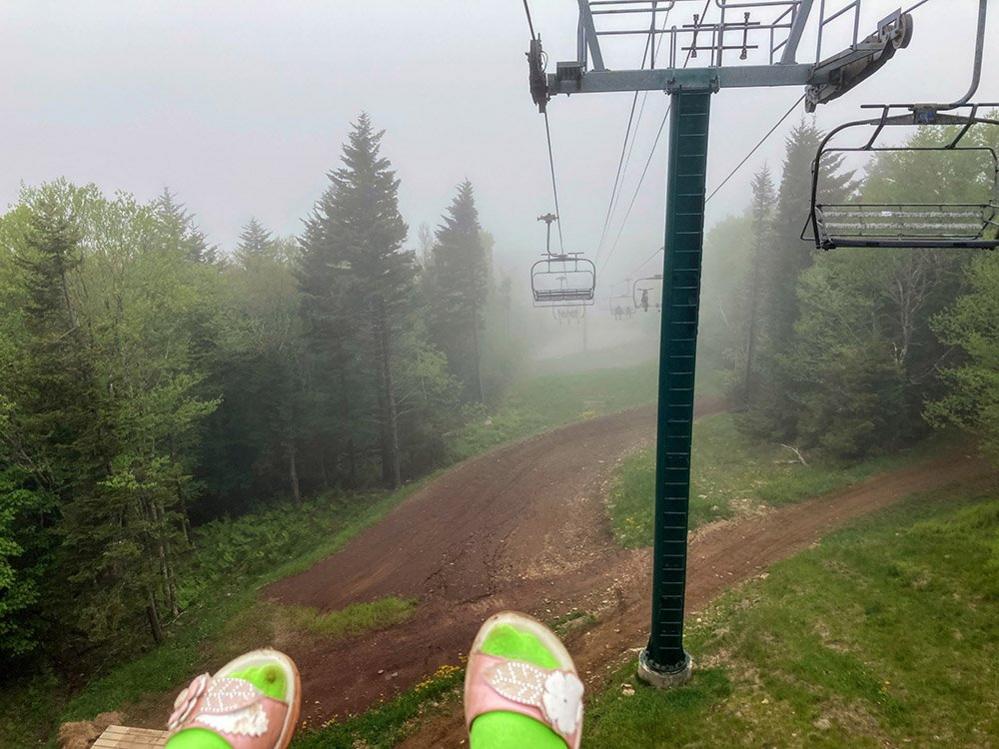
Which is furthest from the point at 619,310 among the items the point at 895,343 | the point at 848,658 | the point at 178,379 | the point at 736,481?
the point at 848,658

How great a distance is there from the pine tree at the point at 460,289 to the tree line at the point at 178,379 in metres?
0.16

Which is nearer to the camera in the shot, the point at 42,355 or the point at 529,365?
the point at 42,355

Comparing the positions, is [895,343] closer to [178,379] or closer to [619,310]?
[619,310]

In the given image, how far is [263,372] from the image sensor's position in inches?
1003

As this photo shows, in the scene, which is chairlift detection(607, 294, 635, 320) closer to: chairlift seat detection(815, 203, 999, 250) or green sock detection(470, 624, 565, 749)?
chairlift seat detection(815, 203, 999, 250)

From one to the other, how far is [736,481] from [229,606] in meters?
18.8

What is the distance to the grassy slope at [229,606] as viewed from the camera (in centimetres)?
1355

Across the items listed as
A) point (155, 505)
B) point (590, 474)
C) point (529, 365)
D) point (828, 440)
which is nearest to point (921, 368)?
point (828, 440)

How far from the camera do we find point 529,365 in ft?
214

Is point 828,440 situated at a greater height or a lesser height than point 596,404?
greater

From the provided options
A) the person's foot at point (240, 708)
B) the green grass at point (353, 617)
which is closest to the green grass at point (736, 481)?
the green grass at point (353, 617)

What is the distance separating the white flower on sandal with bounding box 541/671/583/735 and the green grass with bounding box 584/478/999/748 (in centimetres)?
614

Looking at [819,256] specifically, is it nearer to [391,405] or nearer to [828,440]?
[828,440]

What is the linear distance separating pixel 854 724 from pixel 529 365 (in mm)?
57353
